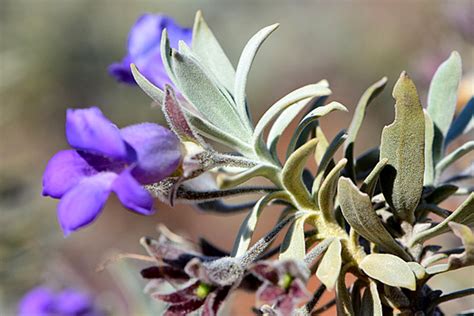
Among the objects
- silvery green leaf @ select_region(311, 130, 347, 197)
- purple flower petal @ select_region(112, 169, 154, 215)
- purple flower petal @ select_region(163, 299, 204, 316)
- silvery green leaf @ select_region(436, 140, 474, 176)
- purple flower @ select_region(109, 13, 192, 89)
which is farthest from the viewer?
purple flower @ select_region(109, 13, 192, 89)

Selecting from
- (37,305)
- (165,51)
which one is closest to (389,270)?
(165,51)

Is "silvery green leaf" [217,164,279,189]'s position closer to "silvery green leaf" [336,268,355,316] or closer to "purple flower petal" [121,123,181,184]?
"purple flower petal" [121,123,181,184]

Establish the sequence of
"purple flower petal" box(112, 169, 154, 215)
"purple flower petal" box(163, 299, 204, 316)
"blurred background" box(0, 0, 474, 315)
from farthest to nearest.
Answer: "blurred background" box(0, 0, 474, 315) < "purple flower petal" box(163, 299, 204, 316) < "purple flower petal" box(112, 169, 154, 215)

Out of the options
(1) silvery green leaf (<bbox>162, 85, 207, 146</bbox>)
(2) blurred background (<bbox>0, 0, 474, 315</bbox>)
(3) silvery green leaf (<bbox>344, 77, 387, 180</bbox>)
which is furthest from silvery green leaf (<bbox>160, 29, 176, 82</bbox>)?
(2) blurred background (<bbox>0, 0, 474, 315</bbox>)

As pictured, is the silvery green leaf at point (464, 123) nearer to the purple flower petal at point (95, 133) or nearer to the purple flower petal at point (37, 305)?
the purple flower petal at point (95, 133)

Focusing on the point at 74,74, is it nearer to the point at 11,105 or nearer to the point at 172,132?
the point at 11,105

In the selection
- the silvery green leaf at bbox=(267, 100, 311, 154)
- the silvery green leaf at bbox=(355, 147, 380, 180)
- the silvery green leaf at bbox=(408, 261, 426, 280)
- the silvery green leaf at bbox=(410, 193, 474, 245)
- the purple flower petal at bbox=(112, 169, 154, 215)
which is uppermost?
the purple flower petal at bbox=(112, 169, 154, 215)
